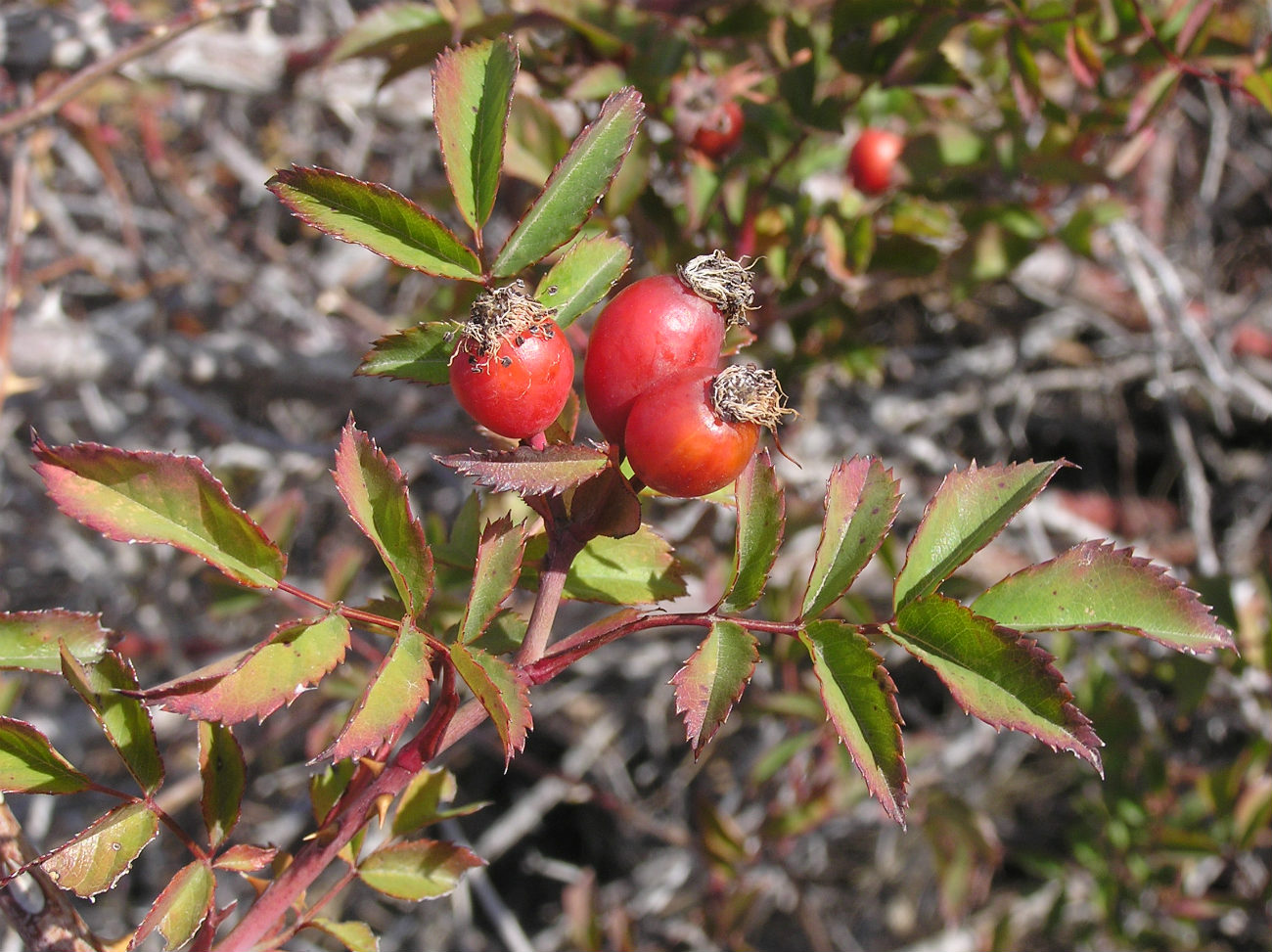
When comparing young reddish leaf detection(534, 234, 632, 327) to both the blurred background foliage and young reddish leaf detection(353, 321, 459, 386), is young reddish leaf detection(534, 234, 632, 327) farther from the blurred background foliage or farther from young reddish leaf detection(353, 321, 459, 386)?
the blurred background foliage

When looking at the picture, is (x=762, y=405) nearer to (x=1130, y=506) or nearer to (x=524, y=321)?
(x=524, y=321)

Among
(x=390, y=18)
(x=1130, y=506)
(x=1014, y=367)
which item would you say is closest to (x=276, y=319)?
(x=390, y=18)

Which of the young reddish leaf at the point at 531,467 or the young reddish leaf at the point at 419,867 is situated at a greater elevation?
the young reddish leaf at the point at 531,467

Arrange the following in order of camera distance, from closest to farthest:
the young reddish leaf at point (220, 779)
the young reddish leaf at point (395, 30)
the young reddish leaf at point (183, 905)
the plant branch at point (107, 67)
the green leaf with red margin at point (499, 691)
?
the green leaf with red margin at point (499, 691), the young reddish leaf at point (183, 905), the young reddish leaf at point (220, 779), the young reddish leaf at point (395, 30), the plant branch at point (107, 67)

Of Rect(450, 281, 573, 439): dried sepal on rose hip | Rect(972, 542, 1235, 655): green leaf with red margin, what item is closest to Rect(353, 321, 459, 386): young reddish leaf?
Rect(450, 281, 573, 439): dried sepal on rose hip

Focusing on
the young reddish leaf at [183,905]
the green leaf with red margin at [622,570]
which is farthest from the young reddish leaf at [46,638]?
the green leaf with red margin at [622,570]

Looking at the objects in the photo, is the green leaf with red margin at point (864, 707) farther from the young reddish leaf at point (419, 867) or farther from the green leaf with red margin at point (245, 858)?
the green leaf with red margin at point (245, 858)
